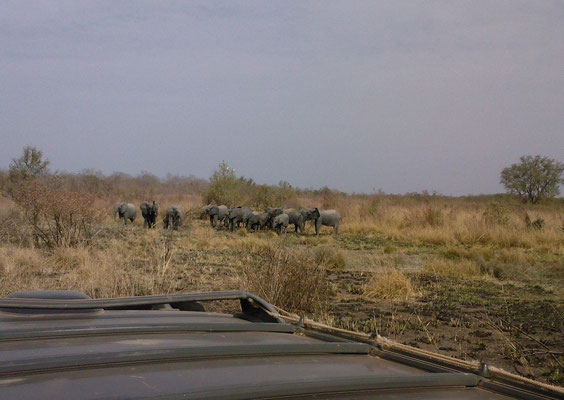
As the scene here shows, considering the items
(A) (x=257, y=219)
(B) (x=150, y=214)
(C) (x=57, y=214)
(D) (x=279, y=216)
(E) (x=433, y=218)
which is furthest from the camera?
(A) (x=257, y=219)

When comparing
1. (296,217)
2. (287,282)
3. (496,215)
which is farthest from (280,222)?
(287,282)

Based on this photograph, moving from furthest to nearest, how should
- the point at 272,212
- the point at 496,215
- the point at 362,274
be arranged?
1. the point at 272,212
2. the point at 496,215
3. the point at 362,274

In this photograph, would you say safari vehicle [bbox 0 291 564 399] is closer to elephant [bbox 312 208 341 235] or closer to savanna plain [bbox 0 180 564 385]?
savanna plain [bbox 0 180 564 385]

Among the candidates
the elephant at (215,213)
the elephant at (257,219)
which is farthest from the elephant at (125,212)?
the elephant at (257,219)

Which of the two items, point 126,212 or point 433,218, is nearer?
point 433,218

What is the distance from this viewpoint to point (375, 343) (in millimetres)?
2281

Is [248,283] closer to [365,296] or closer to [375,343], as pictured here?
[365,296]

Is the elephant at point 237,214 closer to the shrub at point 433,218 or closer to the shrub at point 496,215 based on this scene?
the shrub at point 433,218

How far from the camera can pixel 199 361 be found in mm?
1850

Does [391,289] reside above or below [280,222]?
below

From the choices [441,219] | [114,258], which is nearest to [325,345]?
[114,258]

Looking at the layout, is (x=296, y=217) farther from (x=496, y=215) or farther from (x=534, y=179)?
(x=534, y=179)

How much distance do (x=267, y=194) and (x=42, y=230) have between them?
87.4 feet

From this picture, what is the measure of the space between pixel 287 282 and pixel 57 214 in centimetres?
772
